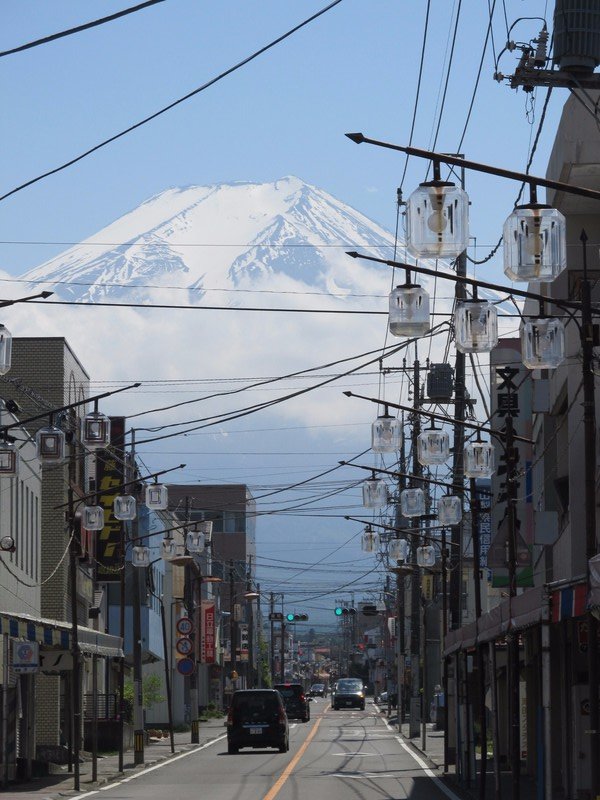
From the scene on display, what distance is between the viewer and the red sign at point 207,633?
8706 centimetres

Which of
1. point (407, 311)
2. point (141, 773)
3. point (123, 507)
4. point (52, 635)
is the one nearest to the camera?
point (407, 311)

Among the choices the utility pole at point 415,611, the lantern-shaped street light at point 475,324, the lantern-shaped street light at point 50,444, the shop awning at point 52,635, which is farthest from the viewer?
the utility pole at point 415,611

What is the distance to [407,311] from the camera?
1725 cm

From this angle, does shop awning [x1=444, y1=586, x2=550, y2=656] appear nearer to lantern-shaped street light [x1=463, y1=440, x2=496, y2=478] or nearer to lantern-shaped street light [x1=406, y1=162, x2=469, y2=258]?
lantern-shaped street light [x1=463, y1=440, x2=496, y2=478]

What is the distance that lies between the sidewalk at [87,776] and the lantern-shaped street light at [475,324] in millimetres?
13131

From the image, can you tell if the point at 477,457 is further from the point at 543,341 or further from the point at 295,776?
the point at 543,341

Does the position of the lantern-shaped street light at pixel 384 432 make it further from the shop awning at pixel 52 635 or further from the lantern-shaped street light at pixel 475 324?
the lantern-shaped street light at pixel 475 324

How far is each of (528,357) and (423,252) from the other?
568 centimetres

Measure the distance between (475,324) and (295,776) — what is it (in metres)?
16.8

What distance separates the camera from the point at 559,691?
31875mm

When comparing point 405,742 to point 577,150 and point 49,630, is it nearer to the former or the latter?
point 49,630

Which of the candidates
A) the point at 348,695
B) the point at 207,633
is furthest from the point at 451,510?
the point at 348,695

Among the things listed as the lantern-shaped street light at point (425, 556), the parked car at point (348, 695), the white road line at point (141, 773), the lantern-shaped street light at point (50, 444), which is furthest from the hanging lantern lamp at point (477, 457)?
the parked car at point (348, 695)

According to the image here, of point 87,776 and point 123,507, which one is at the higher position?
point 123,507
